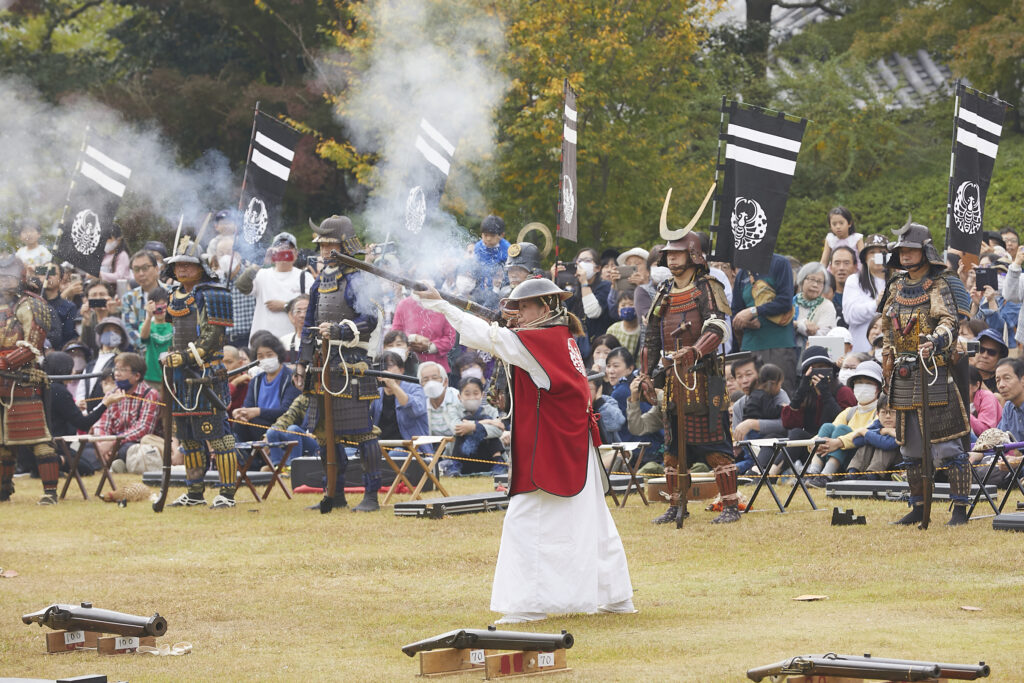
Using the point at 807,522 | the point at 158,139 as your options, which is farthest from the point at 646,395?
the point at 158,139

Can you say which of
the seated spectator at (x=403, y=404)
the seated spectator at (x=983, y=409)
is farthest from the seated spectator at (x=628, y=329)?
the seated spectator at (x=983, y=409)

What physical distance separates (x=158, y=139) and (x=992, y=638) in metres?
23.7

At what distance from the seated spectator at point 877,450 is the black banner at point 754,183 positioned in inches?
77.2

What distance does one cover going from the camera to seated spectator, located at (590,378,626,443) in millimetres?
14859

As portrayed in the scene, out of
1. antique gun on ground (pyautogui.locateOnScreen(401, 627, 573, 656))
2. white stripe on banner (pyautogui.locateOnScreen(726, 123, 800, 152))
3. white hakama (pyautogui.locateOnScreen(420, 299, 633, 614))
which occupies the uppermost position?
white stripe on banner (pyautogui.locateOnScreen(726, 123, 800, 152))

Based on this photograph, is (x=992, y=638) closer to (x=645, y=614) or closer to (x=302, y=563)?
(x=645, y=614)

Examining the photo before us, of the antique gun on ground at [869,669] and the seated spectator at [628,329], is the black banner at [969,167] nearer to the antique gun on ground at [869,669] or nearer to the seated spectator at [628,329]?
the seated spectator at [628,329]

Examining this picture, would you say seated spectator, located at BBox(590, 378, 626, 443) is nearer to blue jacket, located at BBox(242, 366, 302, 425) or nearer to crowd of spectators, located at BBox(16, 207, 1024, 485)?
crowd of spectators, located at BBox(16, 207, 1024, 485)

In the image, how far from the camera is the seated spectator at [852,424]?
13359mm

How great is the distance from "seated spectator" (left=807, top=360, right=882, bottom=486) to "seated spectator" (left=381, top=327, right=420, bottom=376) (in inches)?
176

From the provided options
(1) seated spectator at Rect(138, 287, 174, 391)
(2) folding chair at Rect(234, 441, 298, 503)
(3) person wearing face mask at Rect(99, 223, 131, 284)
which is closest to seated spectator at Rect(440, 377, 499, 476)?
(2) folding chair at Rect(234, 441, 298, 503)

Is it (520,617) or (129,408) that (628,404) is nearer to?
(129,408)

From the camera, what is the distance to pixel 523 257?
12672 mm

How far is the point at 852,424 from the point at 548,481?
6314mm
